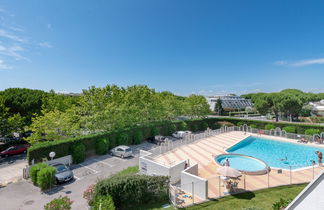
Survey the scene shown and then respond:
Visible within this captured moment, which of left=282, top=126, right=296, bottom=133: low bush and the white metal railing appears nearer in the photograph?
the white metal railing

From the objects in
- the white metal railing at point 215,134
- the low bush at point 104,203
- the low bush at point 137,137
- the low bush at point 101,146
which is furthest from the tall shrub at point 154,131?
the low bush at point 104,203

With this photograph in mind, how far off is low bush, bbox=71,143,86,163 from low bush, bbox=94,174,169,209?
11512 millimetres

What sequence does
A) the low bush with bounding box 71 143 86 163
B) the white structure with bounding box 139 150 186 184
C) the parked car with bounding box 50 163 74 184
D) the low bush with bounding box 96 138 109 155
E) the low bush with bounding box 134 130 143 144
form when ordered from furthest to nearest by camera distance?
1. the low bush with bounding box 134 130 143 144
2. the low bush with bounding box 96 138 109 155
3. the low bush with bounding box 71 143 86 163
4. the parked car with bounding box 50 163 74 184
5. the white structure with bounding box 139 150 186 184

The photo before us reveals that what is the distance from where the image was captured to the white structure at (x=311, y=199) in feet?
15.8

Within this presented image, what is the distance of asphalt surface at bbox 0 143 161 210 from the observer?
1167 centimetres

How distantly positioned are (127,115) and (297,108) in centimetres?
4482

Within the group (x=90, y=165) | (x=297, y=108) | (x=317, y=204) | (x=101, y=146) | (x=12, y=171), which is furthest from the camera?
(x=297, y=108)

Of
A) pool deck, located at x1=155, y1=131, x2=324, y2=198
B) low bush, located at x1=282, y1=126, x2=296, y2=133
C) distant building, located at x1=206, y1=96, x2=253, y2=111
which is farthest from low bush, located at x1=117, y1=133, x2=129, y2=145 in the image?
distant building, located at x1=206, y1=96, x2=253, y2=111

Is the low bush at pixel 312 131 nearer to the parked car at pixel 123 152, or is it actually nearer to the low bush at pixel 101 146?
the parked car at pixel 123 152

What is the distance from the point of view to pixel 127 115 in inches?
1093

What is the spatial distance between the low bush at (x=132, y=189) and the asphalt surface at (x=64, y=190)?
9.10 feet

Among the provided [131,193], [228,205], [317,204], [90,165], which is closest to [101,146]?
[90,165]

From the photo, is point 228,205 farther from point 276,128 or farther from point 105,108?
point 276,128

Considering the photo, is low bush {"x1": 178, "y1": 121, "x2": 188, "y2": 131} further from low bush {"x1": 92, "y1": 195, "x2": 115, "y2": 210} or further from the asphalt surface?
low bush {"x1": 92, "y1": 195, "x2": 115, "y2": 210}
